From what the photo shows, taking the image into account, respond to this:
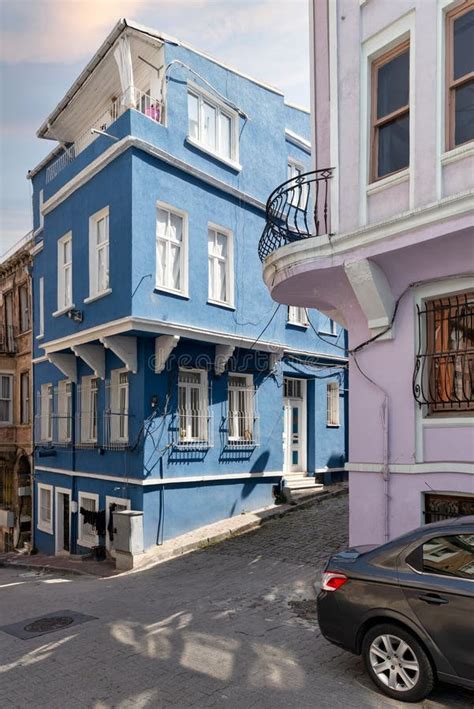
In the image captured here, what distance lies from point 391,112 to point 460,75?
3.38 ft

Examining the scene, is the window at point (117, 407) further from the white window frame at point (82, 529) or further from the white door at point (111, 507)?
the white window frame at point (82, 529)

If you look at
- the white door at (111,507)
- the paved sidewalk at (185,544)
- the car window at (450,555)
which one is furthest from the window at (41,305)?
the car window at (450,555)

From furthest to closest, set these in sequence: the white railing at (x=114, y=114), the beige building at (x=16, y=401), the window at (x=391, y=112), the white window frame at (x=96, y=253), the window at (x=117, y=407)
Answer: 1. the beige building at (x=16, y=401)
2. the white window frame at (x=96, y=253)
3. the window at (x=117, y=407)
4. the white railing at (x=114, y=114)
5. the window at (x=391, y=112)

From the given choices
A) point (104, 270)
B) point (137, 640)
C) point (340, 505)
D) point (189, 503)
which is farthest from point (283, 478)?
point (137, 640)

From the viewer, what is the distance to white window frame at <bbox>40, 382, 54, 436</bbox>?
59.3 ft

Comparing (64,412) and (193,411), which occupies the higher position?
(193,411)

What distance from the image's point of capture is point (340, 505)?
15.1m

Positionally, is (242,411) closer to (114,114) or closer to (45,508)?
(45,508)

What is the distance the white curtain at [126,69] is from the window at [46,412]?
8681 millimetres

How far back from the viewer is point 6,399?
71.9 feet

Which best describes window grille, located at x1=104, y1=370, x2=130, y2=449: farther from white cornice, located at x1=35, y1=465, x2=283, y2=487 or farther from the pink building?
the pink building

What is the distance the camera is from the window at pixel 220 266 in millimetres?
14977

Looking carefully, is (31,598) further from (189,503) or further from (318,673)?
(318,673)

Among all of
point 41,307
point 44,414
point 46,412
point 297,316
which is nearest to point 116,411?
point 46,412
